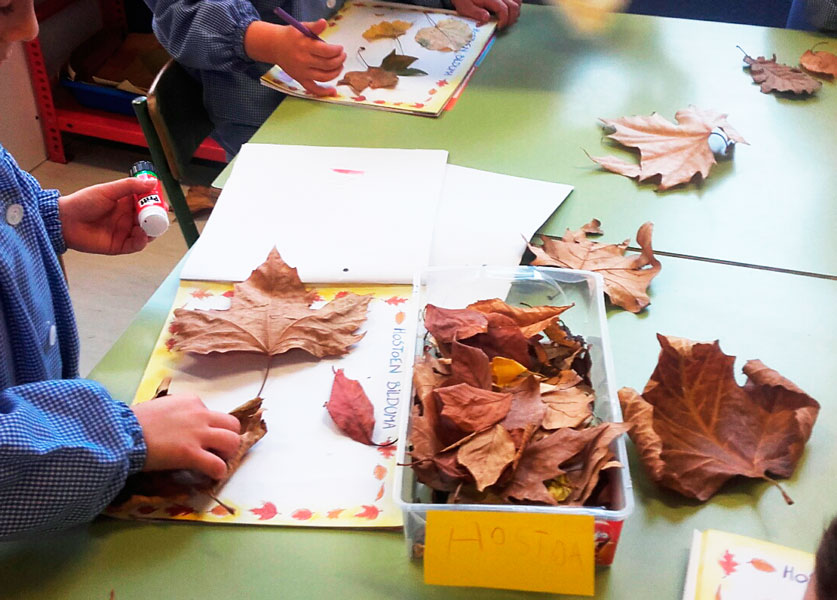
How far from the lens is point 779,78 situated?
1.21m

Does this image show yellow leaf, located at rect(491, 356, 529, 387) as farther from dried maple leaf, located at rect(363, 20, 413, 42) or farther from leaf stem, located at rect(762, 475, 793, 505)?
dried maple leaf, located at rect(363, 20, 413, 42)

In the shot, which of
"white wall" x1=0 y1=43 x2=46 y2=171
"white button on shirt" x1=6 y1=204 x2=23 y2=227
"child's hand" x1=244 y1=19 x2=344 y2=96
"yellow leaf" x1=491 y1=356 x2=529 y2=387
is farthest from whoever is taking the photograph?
"white wall" x1=0 y1=43 x2=46 y2=171

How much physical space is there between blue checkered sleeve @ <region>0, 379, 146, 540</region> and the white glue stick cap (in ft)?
0.73

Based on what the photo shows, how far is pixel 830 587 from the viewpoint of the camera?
1.19ft

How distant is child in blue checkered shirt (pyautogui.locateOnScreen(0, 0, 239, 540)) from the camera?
1.85ft

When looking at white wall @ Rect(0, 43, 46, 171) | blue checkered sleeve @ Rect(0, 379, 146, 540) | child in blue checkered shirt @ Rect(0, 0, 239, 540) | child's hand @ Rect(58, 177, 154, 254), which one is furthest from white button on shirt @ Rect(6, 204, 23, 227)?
white wall @ Rect(0, 43, 46, 171)

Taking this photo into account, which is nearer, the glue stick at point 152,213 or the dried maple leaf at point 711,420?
the dried maple leaf at point 711,420

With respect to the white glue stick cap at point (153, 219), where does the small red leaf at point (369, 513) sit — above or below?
below

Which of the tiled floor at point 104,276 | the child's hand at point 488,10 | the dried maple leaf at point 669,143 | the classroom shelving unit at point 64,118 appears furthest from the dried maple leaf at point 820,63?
the classroom shelving unit at point 64,118

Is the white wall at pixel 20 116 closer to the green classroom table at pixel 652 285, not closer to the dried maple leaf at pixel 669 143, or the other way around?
the green classroom table at pixel 652 285

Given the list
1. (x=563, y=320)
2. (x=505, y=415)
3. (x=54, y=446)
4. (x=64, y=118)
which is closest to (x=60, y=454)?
(x=54, y=446)

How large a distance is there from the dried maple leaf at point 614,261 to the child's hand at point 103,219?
47 cm

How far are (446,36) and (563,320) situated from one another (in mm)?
722

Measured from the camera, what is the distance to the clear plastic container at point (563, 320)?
537 mm
